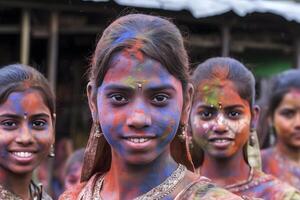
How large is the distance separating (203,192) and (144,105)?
1.17 feet

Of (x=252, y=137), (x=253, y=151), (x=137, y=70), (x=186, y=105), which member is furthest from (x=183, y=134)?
(x=253, y=151)

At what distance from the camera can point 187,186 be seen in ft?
7.82

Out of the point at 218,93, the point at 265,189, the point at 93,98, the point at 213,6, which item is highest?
the point at 213,6

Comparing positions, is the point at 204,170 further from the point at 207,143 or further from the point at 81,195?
the point at 81,195

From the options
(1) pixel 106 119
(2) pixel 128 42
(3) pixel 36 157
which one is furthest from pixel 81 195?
(3) pixel 36 157

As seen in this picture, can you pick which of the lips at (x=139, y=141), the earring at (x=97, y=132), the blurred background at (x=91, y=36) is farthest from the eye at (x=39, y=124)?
the blurred background at (x=91, y=36)

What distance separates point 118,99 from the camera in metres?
2.38

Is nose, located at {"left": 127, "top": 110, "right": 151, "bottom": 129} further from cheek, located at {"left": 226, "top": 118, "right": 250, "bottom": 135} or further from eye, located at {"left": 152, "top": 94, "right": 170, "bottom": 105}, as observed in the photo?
cheek, located at {"left": 226, "top": 118, "right": 250, "bottom": 135}

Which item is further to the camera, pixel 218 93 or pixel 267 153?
pixel 267 153

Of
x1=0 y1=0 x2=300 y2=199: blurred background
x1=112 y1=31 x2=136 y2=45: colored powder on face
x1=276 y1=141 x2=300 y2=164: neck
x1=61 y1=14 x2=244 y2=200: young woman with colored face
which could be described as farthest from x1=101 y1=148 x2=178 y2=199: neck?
x1=0 y1=0 x2=300 y2=199: blurred background

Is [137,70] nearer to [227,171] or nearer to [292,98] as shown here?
[227,171]

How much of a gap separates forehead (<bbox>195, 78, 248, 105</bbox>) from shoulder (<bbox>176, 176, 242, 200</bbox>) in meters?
1.35

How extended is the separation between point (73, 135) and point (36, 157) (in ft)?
18.7

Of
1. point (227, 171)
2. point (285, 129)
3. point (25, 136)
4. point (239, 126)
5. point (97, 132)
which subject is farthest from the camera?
point (285, 129)
